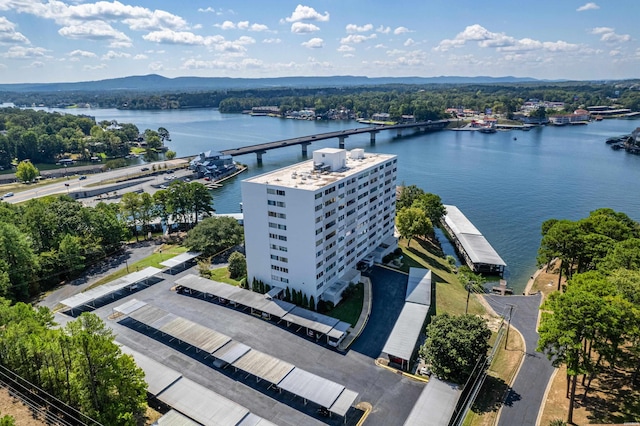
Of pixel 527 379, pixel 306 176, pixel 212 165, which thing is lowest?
pixel 527 379

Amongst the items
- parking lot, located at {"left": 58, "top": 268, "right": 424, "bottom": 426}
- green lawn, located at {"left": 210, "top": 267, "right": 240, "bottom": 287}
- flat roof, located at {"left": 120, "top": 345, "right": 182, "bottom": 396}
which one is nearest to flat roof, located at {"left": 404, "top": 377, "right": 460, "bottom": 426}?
parking lot, located at {"left": 58, "top": 268, "right": 424, "bottom": 426}

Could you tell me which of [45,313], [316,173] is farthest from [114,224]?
[316,173]

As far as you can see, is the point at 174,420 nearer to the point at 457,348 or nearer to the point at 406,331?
the point at 406,331

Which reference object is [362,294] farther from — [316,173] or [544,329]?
[544,329]

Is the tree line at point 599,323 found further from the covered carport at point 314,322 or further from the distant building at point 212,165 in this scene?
the distant building at point 212,165

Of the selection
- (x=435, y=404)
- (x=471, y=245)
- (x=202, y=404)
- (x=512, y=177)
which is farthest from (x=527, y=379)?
(x=512, y=177)
